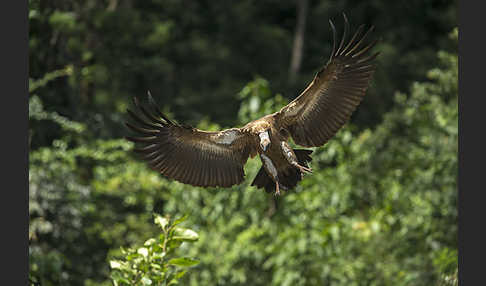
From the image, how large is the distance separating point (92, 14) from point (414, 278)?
14.1 ft

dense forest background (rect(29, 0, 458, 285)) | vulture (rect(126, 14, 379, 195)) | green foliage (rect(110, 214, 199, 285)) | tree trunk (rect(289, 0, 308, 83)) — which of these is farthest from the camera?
tree trunk (rect(289, 0, 308, 83))

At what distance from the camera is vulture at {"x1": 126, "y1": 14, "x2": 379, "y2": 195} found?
9.02 ft

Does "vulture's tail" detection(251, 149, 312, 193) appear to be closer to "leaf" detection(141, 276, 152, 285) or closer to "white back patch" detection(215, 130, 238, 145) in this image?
"white back patch" detection(215, 130, 238, 145)

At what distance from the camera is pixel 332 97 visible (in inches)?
114

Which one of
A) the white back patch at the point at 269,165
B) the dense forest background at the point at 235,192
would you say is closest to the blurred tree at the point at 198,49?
the dense forest background at the point at 235,192

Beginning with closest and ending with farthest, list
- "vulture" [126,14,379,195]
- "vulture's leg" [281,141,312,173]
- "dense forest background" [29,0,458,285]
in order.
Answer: "vulture's leg" [281,141,312,173] < "vulture" [126,14,379,195] < "dense forest background" [29,0,458,285]

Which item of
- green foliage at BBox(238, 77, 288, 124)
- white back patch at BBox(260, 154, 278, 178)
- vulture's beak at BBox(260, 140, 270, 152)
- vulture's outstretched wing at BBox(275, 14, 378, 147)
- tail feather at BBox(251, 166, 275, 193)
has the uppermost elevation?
green foliage at BBox(238, 77, 288, 124)

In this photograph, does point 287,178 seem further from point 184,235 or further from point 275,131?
point 184,235

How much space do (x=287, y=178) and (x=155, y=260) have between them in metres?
0.69

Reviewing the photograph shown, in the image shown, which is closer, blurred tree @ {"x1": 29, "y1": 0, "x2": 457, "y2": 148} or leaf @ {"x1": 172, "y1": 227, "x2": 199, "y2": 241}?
leaf @ {"x1": 172, "y1": 227, "x2": 199, "y2": 241}

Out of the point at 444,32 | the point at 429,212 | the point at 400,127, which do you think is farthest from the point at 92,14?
the point at 444,32

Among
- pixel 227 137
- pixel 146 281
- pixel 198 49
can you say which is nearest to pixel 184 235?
pixel 146 281

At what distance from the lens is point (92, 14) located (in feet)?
24.3

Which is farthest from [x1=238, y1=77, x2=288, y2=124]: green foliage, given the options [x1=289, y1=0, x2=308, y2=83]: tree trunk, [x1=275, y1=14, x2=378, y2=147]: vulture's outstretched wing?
[x1=289, y1=0, x2=308, y2=83]: tree trunk
